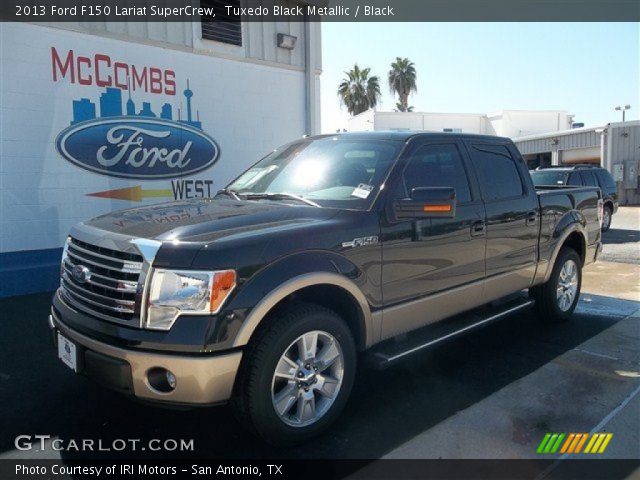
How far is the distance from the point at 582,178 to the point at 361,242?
12.0 m

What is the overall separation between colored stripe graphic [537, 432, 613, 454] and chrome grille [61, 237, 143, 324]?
2565 millimetres

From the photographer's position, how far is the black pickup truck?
105 inches

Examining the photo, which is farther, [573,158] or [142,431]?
[573,158]

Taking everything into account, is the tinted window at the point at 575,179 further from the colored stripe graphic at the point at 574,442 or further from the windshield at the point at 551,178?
the colored stripe graphic at the point at 574,442

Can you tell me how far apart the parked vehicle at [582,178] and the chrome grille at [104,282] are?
37.7 ft

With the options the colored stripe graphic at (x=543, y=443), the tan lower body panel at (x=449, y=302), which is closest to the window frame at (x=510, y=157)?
the tan lower body panel at (x=449, y=302)

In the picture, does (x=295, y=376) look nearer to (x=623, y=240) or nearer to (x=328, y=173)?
(x=328, y=173)

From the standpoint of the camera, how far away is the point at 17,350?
465cm

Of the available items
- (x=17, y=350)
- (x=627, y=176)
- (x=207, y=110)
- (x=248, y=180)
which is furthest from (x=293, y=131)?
(x=627, y=176)

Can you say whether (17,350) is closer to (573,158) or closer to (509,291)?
(509,291)

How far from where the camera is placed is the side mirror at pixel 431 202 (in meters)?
3.34

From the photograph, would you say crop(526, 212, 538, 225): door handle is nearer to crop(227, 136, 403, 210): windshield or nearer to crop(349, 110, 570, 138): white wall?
crop(227, 136, 403, 210): windshield

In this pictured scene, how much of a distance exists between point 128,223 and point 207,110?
5.90 meters

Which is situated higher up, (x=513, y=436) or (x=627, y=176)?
(x=627, y=176)
